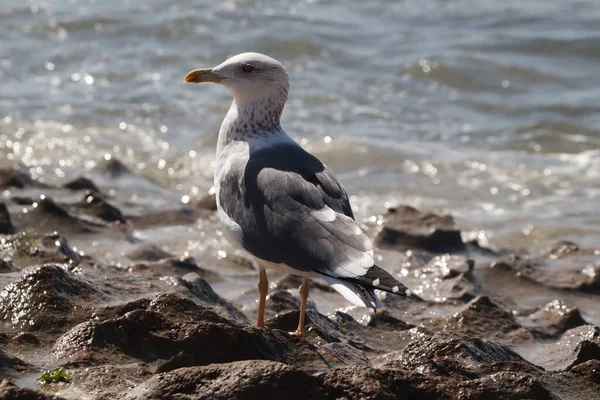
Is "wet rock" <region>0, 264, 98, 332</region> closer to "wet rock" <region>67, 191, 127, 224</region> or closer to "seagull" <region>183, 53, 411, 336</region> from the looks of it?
"seagull" <region>183, 53, 411, 336</region>

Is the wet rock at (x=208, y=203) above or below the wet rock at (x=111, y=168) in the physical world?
above

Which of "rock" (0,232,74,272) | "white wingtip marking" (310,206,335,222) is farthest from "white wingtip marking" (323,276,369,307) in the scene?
"rock" (0,232,74,272)

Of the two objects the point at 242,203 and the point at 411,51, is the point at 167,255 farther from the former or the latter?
the point at 411,51

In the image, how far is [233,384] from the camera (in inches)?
128

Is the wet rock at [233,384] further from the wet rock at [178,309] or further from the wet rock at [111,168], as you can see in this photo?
the wet rock at [111,168]

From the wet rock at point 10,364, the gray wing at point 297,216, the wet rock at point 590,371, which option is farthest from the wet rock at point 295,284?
the wet rock at point 10,364

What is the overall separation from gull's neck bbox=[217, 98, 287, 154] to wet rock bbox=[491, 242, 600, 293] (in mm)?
2700

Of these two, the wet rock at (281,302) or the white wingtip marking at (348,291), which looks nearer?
the white wingtip marking at (348,291)

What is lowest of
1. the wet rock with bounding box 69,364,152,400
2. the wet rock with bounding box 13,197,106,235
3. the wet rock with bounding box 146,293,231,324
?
the wet rock with bounding box 13,197,106,235

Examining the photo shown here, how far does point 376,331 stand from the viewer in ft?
17.4

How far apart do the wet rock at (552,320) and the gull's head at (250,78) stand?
212 cm

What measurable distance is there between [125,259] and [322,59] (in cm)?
1022

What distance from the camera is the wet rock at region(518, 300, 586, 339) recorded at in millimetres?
6223

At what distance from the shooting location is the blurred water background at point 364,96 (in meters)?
11.4
